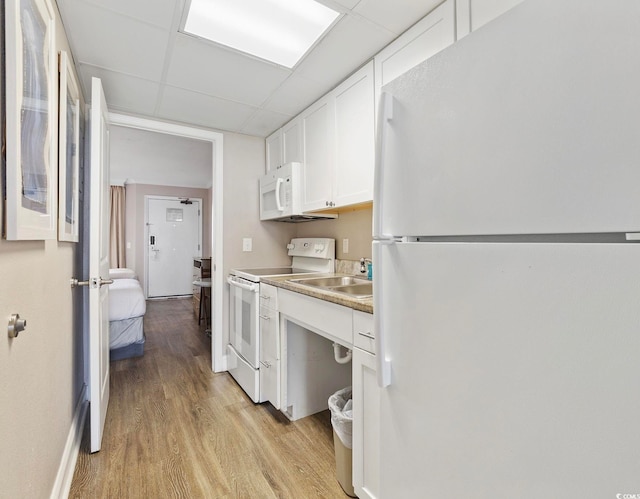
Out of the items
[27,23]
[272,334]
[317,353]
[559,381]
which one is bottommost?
[317,353]

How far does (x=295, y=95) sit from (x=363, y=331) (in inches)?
67.9

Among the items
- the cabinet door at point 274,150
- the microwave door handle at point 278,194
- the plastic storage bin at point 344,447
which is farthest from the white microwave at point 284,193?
the plastic storage bin at point 344,447

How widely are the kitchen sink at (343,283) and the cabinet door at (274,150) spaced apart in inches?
47.7

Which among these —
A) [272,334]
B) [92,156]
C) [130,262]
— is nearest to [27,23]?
[92,156]

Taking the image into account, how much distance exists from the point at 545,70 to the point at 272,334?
1.86 metres

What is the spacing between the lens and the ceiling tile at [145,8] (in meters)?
1.38

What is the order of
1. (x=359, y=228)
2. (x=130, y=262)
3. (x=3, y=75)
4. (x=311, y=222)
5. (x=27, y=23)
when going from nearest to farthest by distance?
(x=3, y=75), (x=27, y=23), (x=359, y=228), (x=311, y=222), (x=130, y=262)

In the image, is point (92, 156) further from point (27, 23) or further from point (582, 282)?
point (582, 282)

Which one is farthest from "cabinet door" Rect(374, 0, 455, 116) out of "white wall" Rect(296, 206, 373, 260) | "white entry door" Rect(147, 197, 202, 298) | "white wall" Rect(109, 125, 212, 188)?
"white entry door" Rect(147, 197, 202, 298)

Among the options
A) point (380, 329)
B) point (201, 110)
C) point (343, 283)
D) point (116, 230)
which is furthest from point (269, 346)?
point (116, 230)

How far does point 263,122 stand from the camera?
2.69 meters

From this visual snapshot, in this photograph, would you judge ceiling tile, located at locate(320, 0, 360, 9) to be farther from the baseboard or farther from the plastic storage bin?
the baseboard

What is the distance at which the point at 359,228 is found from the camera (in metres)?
2.34

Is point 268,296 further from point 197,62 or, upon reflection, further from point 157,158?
point 157,158
